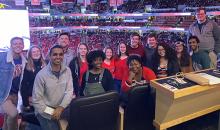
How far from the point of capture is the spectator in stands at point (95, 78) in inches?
106

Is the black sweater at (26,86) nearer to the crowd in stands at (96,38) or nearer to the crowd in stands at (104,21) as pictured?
the crowd in stands at (96,38)

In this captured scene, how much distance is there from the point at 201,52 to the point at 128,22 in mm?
6081

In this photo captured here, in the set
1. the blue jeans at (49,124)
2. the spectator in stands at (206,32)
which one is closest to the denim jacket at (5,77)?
the blue jeans at (49,124)

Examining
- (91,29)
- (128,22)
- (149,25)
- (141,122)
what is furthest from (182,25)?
(141,122)

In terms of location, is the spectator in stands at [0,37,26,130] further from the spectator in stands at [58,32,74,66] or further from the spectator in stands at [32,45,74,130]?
the spectator in stands at [58,32,74,66]

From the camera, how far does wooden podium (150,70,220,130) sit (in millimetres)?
2088

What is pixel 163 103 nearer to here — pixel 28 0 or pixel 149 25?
pixel 28 0

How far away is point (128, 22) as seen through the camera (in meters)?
9.42

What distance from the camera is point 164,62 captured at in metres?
3.24

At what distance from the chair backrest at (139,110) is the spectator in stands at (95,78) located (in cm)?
54

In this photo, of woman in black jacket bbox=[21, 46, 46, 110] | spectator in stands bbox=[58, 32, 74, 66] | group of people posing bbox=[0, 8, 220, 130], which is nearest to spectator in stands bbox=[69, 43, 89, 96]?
group of people posing bbox=[0, 8, 220, 130]

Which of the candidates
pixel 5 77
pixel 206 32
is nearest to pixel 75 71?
pixel 5 77

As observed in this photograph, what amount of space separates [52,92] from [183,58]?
194cm

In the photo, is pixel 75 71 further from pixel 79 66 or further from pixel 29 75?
pixel 29 75
